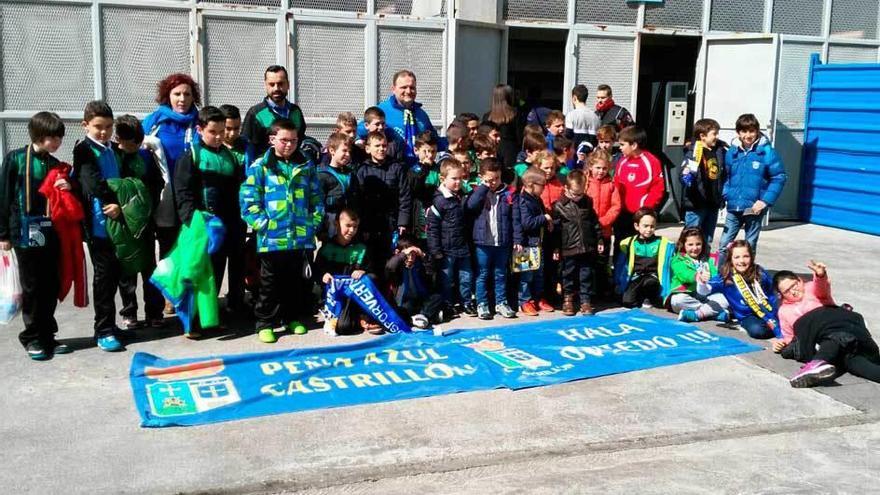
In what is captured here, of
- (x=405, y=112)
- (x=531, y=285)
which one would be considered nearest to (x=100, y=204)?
(x=405, y=112)

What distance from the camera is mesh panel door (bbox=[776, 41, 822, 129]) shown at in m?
12.4

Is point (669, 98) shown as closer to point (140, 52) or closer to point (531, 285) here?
point (531, 285)

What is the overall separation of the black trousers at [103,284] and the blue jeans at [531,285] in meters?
3.20

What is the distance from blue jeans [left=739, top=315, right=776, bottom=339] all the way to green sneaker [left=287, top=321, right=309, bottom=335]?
338cm

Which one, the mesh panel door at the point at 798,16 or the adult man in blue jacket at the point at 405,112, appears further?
the mesh panel door at the point at 798,16

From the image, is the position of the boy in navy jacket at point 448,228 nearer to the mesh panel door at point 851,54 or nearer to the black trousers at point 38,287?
the black trousers at point 38,287

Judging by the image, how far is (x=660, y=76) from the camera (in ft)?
49.5

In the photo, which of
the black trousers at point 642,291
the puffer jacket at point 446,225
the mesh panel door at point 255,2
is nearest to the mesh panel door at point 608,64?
the mesh panel door at point 255,2

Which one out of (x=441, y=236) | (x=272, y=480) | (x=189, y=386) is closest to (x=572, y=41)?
(x=441, y=236)

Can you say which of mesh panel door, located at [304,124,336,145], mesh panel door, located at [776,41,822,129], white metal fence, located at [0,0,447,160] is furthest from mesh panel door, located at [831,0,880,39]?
mesh panel door, located at [304,124,336,145]

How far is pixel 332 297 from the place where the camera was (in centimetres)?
670

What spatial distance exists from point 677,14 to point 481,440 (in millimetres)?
8910

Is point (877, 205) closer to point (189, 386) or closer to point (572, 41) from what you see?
point (572, 41)

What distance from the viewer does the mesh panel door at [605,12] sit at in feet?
38.0
